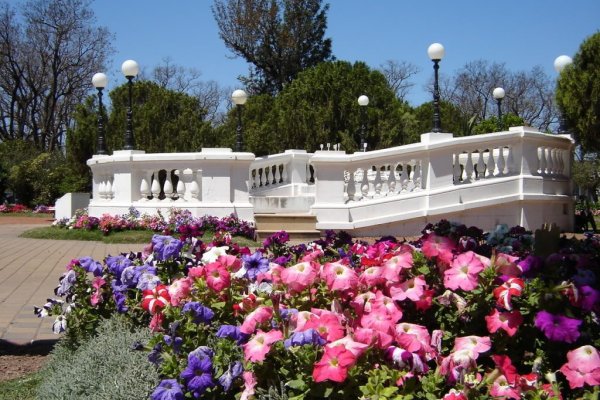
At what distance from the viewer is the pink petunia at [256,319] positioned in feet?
10.0

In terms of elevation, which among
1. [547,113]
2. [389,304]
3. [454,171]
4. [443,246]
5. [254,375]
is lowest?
[254,375]

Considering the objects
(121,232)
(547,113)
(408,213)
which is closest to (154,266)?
(408,213)

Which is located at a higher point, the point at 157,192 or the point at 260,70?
the point at 260,70

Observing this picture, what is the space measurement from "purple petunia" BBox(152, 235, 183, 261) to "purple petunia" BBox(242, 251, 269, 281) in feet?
1.71

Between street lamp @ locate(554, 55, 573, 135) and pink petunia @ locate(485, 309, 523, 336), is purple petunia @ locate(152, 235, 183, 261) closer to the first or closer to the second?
pink petunia @ locate(485, 309, 523, 336)

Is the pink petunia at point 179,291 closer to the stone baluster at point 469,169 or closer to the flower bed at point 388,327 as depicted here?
the flower bed at point 388,327

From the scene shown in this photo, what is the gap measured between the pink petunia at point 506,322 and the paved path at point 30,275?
13.5ft

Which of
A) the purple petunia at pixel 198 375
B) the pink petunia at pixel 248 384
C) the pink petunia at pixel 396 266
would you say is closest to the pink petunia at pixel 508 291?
the pink petunia at pixel 396 266

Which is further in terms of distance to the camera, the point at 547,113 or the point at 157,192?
the point at 547,113

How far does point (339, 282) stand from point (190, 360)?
0.79 metres

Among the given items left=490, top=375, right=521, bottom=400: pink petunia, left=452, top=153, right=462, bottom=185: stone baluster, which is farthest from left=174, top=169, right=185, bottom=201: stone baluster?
left=490, top=375, right=521, bottom=400: pink petunia

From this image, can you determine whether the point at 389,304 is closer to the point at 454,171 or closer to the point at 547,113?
the point at 454,171

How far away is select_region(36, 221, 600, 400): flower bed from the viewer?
106 inches

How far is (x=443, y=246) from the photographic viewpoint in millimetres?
3500
